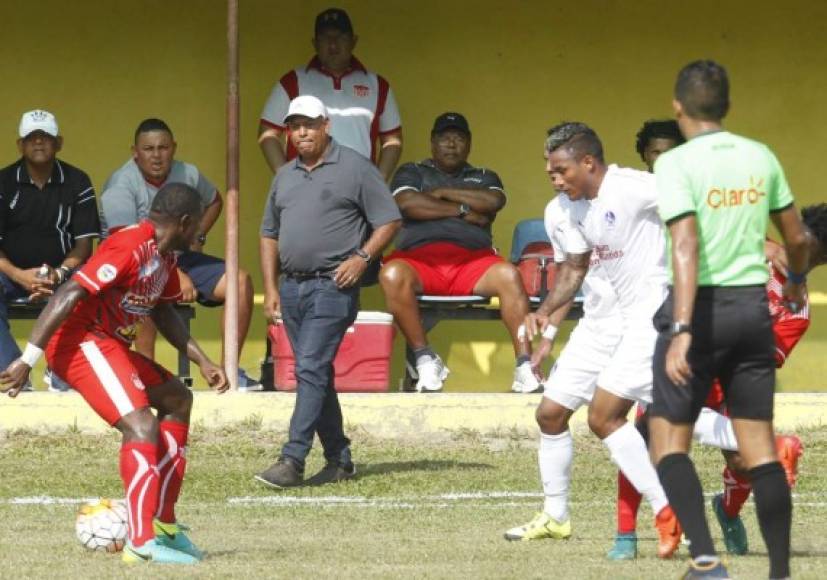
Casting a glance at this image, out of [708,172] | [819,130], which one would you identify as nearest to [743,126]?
[819,130]

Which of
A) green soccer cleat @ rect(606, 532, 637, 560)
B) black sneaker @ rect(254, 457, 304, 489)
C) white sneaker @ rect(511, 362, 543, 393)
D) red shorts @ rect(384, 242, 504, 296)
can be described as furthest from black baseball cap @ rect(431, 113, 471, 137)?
green soccer cleat @ rect(606, 532, 637, 560)

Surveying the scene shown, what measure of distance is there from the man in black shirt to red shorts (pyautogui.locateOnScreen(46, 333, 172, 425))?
4.70m

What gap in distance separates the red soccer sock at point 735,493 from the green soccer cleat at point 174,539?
2.31m

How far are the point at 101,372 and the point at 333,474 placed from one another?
125 inches

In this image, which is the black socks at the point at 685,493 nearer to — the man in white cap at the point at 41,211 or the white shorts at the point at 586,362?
the white shorts at the point at 586,362

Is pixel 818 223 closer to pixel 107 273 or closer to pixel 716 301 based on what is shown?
pixel 716 301

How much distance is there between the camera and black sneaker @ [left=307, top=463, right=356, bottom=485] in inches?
438

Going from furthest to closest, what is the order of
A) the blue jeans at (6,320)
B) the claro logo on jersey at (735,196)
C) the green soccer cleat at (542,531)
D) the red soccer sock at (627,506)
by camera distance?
the blue jeans at (6,320)
the green soccer cleat at (542,531)
the red soccer sock at (627,506)
the claro logo on jersey at (735,196)

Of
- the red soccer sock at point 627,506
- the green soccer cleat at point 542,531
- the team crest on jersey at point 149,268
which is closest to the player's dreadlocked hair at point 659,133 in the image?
the green soccer cleat at point 542,531

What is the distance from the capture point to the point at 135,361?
849 cm

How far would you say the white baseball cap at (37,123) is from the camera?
13.0 metres

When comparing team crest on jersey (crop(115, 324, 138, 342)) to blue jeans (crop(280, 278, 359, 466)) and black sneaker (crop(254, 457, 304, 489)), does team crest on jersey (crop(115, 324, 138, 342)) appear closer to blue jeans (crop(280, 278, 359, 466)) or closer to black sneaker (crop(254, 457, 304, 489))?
black sneaker (crop(254, 457, 304, 489))

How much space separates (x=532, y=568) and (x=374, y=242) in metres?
3.72

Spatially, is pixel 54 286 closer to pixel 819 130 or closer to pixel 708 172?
pixel 819 130
